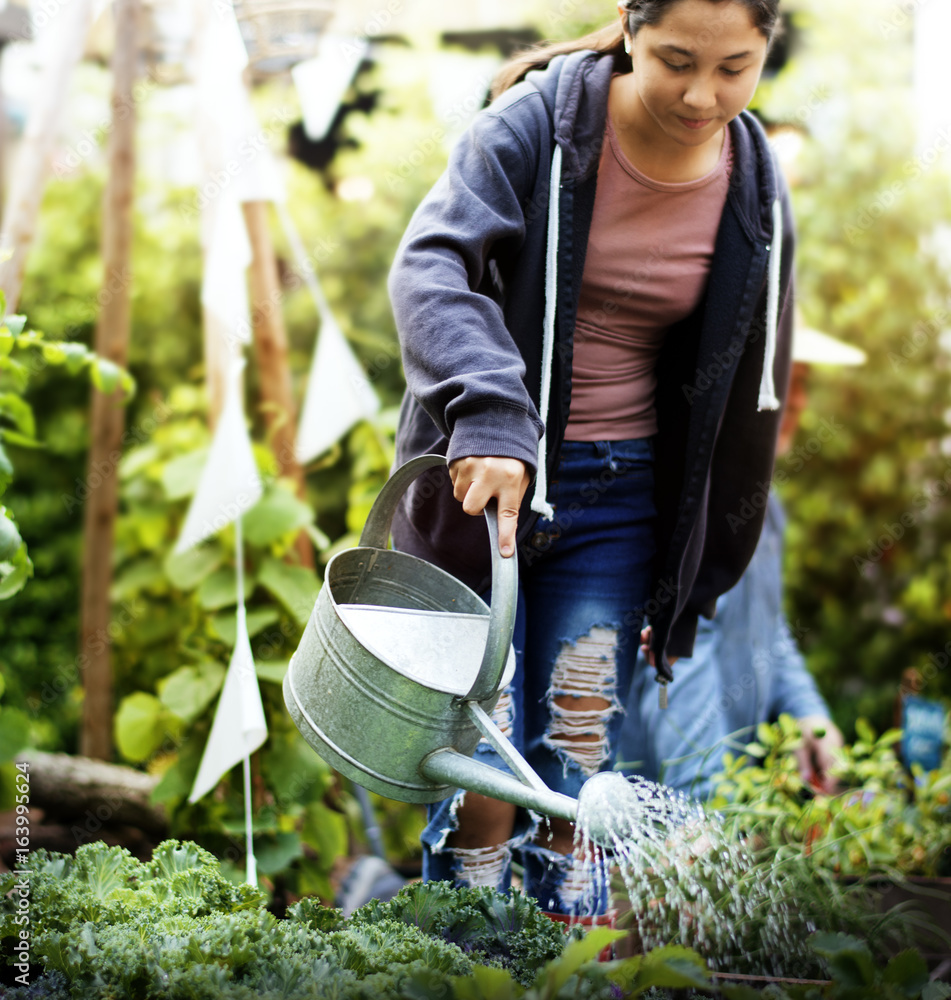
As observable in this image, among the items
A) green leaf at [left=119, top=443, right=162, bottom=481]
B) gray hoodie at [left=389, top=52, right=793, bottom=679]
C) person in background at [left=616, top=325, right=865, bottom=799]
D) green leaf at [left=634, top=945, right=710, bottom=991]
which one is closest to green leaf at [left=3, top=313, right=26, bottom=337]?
gray hoodie at [left=389, top=52, right=793, bottom=679]

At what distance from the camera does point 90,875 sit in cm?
152

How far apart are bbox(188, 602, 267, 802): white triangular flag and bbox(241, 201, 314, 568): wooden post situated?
0.63 m

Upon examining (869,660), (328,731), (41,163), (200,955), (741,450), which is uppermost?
(41,163)

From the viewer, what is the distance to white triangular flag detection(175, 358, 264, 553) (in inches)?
88.4

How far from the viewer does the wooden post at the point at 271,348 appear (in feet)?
8.67

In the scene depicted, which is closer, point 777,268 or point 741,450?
point 777,268

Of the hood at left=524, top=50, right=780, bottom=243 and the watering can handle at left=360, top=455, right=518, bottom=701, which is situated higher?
the hood at left=524, top=50, right=780, bottom=243

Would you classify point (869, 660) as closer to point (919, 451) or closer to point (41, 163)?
point (919, 451)

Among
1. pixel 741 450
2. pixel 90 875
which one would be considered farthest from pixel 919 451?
pixel 90 875

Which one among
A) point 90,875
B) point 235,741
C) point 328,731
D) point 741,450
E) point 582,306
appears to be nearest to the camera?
point 328,731

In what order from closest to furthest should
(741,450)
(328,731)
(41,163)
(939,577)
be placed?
1. (328,731)
2. (741,450)
3. (41,163)
4. (939,577)

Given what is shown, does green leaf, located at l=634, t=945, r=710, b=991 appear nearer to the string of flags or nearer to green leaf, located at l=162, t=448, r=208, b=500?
the string of flags

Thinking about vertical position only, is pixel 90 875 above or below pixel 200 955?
below

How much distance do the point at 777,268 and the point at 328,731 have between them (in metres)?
1.01
